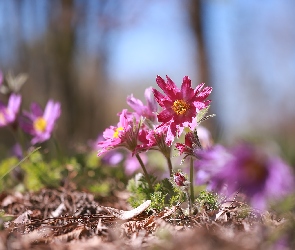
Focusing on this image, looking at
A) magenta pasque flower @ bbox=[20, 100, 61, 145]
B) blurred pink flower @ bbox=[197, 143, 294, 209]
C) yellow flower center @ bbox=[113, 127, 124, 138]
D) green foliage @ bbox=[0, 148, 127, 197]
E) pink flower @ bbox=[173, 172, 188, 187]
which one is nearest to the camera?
blurred pink flower @ bbox=[197, 143, 294, 209]

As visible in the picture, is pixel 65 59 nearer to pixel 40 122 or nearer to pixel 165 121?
pixel 40 122

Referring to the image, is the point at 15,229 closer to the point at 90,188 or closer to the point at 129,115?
the point at 129,115

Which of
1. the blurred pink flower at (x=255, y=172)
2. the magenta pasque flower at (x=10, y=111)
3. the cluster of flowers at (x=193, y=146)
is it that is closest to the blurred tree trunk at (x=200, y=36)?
the magenta pasque flower at (x=10, y=111)

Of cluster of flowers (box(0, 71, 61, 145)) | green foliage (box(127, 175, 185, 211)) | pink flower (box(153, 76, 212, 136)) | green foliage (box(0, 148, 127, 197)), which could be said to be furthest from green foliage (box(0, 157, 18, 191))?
pink flower (box(153, 76, 212, 136))

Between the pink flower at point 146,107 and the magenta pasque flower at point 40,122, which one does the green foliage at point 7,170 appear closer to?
the magenta pasque flower at point 40,122

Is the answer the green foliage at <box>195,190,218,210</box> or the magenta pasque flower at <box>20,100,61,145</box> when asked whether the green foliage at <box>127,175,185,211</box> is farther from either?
the magenta pasque flower at <box>20,100,61,145</box>

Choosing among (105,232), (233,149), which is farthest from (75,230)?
(233,149)
